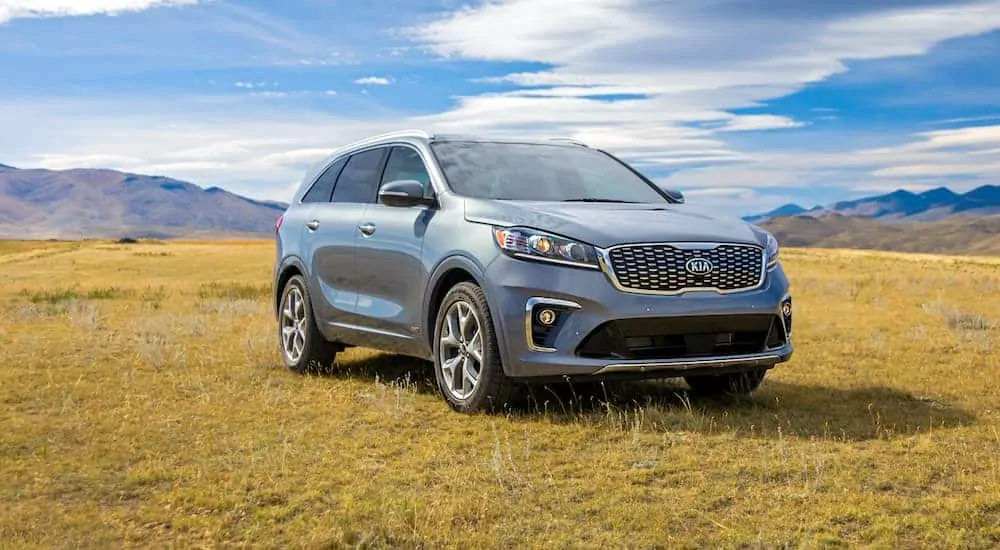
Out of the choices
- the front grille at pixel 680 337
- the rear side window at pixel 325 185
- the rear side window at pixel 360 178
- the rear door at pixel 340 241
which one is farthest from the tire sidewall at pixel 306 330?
the front grille at pixel 680 337

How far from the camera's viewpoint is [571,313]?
6977 mm

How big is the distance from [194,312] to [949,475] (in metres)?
13.0

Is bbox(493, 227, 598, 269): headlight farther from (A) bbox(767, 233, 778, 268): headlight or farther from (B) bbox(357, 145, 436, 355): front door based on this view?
(A) bbox(767, 233, 778, 268): headlight

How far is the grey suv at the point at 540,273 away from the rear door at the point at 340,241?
21 millimetres

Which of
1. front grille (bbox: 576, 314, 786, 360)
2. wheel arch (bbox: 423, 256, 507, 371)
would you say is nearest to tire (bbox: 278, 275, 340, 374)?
wheel arch (bbox: 423, 256, 507, 371)

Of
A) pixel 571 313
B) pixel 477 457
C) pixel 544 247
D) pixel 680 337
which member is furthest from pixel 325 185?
pixel 477 457

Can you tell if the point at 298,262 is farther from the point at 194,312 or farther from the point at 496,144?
the point at 194,312

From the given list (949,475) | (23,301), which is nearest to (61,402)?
(949,475)

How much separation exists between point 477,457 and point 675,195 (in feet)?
11.0

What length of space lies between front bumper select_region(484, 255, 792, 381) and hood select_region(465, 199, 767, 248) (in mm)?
263

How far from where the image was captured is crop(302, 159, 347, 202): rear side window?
9.91 metres

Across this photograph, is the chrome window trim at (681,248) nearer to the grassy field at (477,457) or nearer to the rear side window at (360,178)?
the grassy field at (477,457)

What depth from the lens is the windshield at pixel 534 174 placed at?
26.7ft

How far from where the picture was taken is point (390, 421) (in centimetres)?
754
